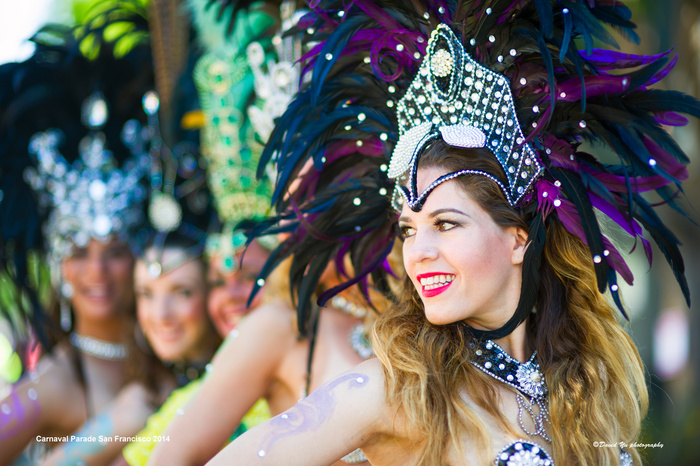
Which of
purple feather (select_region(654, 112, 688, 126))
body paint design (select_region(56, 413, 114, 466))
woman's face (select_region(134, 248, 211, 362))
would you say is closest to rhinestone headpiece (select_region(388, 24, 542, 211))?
purple feather (select_region(654, 112, 688, 126))

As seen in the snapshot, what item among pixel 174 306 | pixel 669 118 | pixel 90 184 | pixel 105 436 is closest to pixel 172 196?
pixel 90 184

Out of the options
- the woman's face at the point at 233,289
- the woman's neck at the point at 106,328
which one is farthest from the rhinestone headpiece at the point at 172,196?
the woman's neck at the point at 106,328

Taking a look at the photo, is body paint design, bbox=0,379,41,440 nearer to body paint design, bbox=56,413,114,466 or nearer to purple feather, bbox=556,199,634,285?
body paint design, bbox=56,413,114,466

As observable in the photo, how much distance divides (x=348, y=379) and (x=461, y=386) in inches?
14.1

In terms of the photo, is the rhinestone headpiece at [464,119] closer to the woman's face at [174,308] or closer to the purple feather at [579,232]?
the purple feather at [579,232]

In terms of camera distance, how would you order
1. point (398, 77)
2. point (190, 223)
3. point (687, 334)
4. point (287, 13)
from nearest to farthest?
1. point (398, 77)
2. point (287, 13)
3. point (190, 223)
4. point (687, 334)

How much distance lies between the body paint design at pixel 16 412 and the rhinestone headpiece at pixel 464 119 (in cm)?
317

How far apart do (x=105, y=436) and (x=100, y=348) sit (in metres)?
0.75

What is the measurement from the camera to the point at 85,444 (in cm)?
397

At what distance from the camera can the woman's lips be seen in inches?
81.9

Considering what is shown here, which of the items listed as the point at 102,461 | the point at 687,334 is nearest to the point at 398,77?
the point at 102,461

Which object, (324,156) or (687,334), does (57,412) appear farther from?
(687,334)

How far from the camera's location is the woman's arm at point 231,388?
8.89 feet

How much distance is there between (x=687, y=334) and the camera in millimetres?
6750
